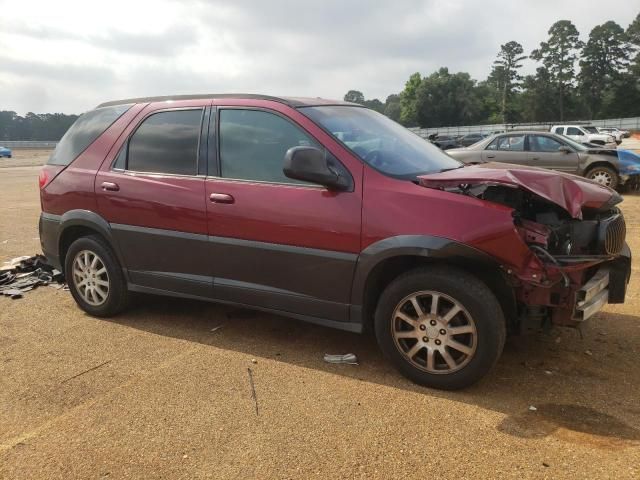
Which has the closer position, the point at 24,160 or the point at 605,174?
the point at 605,174

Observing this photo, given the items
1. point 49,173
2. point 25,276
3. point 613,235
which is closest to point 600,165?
point 613,235

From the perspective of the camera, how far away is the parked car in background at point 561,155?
12.6m

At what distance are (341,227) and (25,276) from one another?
4.37 m

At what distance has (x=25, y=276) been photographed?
6.23 metres

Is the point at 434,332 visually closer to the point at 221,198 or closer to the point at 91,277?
the point at 221,198

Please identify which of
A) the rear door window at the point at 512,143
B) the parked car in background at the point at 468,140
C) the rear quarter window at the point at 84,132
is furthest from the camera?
the parked car in background at the point at 468,140

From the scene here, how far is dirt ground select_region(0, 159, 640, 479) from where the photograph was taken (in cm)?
273

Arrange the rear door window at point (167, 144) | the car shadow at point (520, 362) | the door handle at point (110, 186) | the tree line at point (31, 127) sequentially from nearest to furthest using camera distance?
the car shadow at point (520, 362) < the rear door window at point (167, 144) < the door handle at point (110, 186) < the tree line at point (31, 127)

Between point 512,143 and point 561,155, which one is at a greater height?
point 512,143

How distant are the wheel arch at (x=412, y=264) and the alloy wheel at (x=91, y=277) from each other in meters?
2.42

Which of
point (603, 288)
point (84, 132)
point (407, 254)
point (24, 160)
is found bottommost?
point (603, 288)

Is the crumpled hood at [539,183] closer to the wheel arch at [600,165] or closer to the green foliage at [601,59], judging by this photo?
the wheel arch at [600,165]

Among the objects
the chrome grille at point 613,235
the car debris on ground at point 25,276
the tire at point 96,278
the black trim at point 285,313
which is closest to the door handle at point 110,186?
the tire at point 96,278

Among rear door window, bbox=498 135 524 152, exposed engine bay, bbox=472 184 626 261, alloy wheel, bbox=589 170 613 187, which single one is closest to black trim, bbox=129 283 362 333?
exposed engine bay, bbox=472 184 626 261
